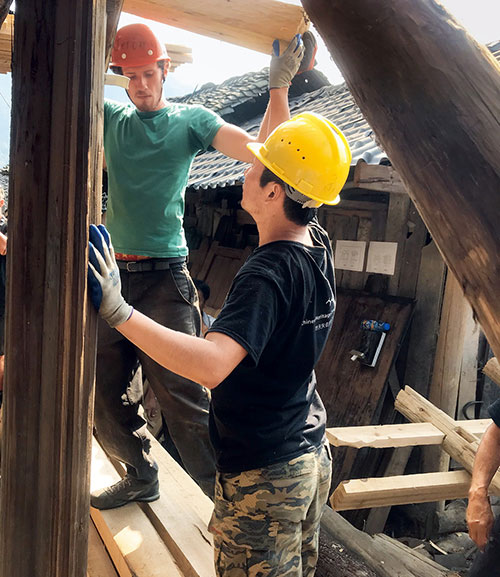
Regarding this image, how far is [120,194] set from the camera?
2381 mm

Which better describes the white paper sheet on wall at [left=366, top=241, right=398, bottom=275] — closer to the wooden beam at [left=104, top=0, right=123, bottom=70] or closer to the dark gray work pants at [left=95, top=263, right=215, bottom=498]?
the dark gray work pants at [left=95, top=263, right=215, bottom=498]

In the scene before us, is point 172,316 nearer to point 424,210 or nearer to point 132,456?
point 132,456

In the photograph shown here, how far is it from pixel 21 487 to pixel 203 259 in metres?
6.10

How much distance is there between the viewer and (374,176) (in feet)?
12.7

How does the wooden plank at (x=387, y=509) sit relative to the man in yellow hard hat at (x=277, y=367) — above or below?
below

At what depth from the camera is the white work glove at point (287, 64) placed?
2.17 m

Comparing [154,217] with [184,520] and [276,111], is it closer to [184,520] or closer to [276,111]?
[276,111]

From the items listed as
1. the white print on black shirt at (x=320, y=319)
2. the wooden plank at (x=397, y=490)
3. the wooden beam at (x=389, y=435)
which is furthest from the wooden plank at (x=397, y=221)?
the white print on black shirt at (x=320, y=319)

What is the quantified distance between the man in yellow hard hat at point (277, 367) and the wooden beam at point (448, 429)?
1763 millimetres

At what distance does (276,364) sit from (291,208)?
1.67ft

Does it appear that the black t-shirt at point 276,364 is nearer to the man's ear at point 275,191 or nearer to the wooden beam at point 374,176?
the man's ear at point 275,191

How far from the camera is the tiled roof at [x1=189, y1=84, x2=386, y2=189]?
4.09m

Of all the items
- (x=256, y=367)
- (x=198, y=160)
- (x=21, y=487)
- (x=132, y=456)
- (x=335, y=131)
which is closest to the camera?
(x=21, y=487)

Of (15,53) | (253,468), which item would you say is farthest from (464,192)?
(253,468)
